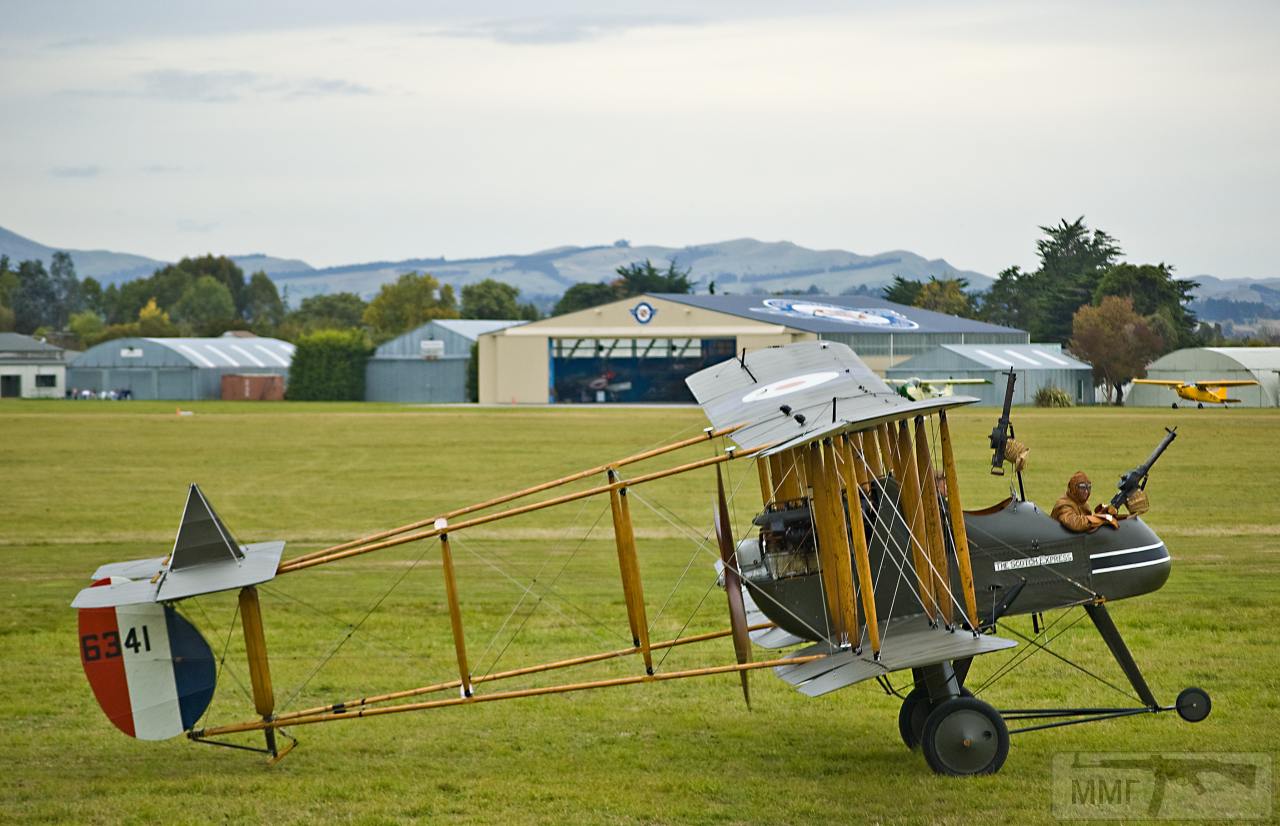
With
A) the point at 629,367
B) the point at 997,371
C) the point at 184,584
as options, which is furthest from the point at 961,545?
the point at 629,367

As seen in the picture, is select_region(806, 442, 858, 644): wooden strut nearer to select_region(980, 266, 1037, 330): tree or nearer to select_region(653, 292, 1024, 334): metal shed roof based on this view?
select_region(653, 292, 1024, 334): metal shed roof

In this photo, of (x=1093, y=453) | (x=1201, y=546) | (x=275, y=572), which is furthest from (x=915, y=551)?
(x=1093, y=453)

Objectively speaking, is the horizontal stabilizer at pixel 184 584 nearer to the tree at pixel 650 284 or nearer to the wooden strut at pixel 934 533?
the wooden strut at pixel 934 533

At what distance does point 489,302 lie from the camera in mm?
159500

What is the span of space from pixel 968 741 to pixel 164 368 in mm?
95860

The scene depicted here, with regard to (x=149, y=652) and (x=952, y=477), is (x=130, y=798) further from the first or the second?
(x=952, y=477)

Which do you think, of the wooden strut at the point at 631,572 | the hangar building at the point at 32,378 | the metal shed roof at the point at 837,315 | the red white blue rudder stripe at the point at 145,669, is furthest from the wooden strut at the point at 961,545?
the hangar building at the point at 32,378

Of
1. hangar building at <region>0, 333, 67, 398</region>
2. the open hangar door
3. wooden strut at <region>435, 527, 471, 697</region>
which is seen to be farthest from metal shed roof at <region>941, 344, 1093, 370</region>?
hangar building at <region>0, 333, 67, 398</region>

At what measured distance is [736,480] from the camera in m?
31.9

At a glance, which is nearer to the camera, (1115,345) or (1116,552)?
(1116,552)

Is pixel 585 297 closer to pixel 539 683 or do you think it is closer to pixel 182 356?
pixel 182 356

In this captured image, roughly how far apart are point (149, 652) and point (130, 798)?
0.89 meters

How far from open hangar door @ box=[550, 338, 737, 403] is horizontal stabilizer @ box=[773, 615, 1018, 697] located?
78.4 m

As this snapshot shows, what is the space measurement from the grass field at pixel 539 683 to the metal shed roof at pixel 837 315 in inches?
1863
